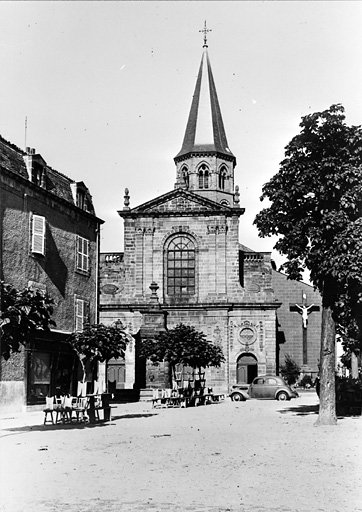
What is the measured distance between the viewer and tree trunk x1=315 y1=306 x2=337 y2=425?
18.9 meters

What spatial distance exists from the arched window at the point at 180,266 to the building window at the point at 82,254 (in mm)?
21554

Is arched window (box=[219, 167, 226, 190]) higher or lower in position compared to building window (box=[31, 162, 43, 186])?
higher

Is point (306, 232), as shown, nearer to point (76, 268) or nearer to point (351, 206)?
point (351, 206)

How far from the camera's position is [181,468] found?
11172mm

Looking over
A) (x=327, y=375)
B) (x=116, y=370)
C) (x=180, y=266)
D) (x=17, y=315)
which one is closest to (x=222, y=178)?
(x=180, y=266)

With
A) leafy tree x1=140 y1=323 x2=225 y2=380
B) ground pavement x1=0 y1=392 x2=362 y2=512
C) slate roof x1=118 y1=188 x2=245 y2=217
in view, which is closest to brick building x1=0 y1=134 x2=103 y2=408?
leafy tree x1=140 y1=323 x2=225 y2=380

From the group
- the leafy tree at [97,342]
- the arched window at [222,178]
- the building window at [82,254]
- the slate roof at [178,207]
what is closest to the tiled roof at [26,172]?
the building window at [82,254]

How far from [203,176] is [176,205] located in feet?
31.3

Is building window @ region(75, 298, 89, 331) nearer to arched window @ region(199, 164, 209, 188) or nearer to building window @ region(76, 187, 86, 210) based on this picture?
building window @ region(76, 187, 86, 210)

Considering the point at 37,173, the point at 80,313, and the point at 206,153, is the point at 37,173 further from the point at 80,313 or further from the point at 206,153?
the point at 206,153

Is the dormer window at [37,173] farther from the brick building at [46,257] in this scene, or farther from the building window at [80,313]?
the building window at [80,313]

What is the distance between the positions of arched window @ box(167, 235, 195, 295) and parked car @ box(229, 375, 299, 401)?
1481 centimetres

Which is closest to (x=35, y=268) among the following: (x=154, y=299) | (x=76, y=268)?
(x=76, y=268)

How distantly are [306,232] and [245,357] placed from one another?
1232 inches
